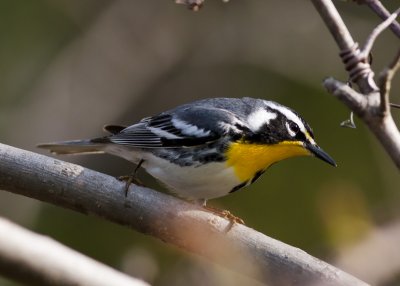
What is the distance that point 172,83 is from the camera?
298 inches

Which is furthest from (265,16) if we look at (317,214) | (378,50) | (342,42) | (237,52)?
(342,42)

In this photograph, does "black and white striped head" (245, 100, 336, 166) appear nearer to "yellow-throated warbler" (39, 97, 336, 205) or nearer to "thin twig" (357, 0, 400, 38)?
"yellow-throated warbler" (39, 97, 336, 205)

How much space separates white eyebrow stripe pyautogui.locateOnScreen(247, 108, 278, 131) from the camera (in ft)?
13.0

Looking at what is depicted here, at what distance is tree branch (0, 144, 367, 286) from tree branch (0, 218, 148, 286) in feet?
5.20

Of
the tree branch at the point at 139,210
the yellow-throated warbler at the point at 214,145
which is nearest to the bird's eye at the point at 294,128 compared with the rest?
the yellow-throated warbler at the point at 214,145

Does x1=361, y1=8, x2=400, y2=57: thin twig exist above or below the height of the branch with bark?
above

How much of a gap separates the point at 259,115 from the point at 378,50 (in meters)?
3.61

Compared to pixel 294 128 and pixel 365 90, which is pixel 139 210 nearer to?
pixel 294 128

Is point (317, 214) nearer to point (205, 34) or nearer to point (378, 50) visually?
point (378, 50)

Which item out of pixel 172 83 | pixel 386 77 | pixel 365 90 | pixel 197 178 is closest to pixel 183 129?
pixel 197 178

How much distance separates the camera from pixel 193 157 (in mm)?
3785

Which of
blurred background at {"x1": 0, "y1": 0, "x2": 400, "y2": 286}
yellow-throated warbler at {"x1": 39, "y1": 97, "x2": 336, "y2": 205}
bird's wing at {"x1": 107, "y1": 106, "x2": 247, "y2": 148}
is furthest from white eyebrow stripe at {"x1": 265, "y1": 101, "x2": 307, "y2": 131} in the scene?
blurred background at {"x1": 0, "y1": 0, "x2": 400, "y2": 286}

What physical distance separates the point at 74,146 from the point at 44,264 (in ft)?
10.4

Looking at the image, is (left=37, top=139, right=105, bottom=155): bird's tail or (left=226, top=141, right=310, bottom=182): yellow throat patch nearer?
(left=226, top=141, right=310, bottom=182): yellow throat patch
